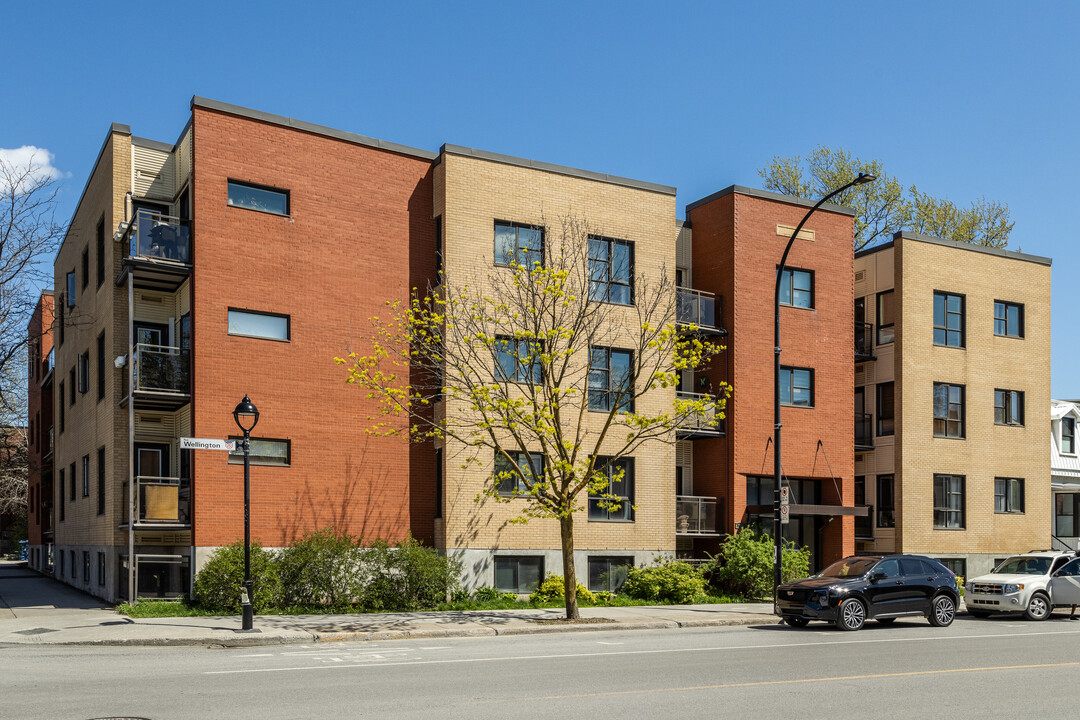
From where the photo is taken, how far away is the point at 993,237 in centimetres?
4941

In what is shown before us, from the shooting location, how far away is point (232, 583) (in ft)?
70.4

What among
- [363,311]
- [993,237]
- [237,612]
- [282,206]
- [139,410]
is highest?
[993,237]

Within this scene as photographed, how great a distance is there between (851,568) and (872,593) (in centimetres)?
83

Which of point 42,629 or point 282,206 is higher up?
point 282,206

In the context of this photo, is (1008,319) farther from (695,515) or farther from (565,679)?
(565,679)

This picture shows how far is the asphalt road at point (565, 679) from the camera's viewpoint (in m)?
10.8

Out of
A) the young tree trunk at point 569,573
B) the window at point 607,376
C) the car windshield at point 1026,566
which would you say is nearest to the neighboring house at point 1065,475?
the car windshield at point 1026,566

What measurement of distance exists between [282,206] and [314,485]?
6.79 meters

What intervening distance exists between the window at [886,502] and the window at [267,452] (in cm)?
1904

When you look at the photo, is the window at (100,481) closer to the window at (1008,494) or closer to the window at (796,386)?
the window at (796,386)

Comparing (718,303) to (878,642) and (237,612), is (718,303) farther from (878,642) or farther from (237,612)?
(237,612)

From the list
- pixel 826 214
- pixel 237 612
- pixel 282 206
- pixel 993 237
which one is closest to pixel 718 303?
pixel 826 214

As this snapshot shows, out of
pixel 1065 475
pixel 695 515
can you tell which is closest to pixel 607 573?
pixel 695 515

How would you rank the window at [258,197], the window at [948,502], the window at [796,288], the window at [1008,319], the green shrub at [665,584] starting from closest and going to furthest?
the window at [258,197], the green shrub at [665,584], the window at [796,288], the window at [948,502], the window at [1008,319]
